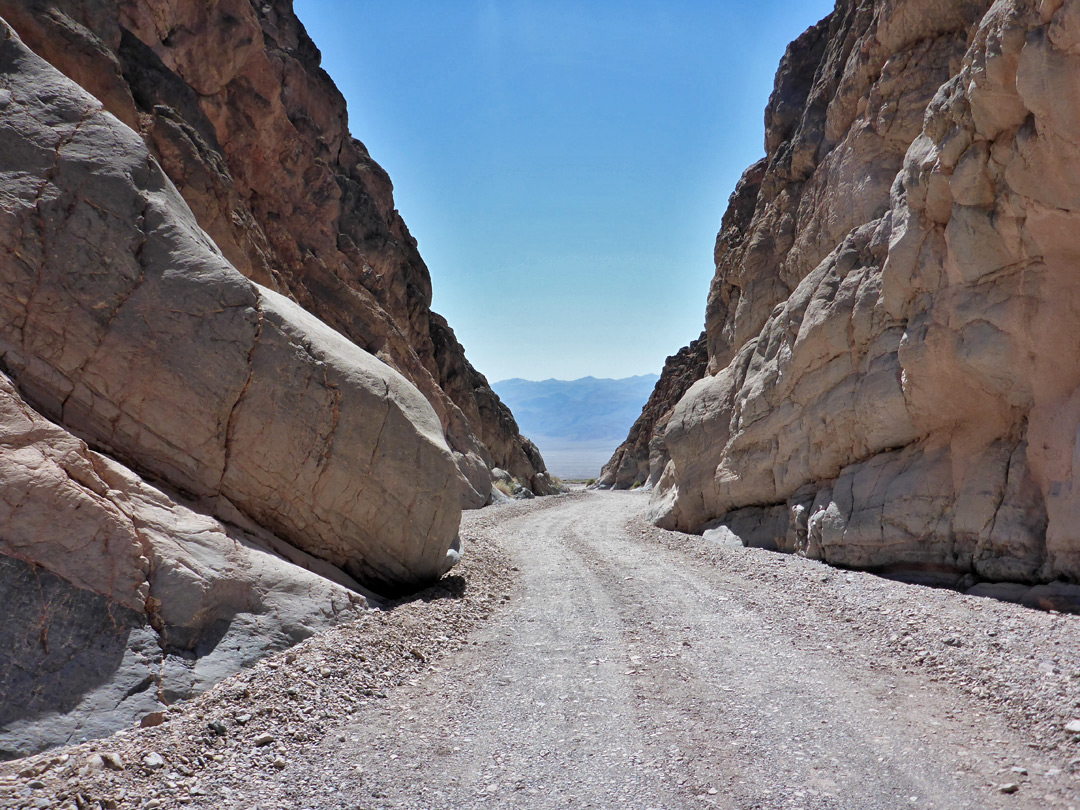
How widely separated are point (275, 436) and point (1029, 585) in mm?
12388

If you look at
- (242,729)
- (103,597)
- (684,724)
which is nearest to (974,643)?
(684,724)

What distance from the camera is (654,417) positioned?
7350cm

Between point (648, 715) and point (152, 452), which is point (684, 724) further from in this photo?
point (152, 452)

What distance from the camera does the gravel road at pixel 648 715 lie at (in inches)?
206

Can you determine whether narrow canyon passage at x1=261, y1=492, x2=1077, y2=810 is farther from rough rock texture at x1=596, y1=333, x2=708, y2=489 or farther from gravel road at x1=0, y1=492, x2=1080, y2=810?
rough rock texture at x1=596, y1=333, x2=708, y2=489

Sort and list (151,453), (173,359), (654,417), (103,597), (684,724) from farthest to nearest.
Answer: (654,417), (173,359), (151,453), (103,597), (684,724)

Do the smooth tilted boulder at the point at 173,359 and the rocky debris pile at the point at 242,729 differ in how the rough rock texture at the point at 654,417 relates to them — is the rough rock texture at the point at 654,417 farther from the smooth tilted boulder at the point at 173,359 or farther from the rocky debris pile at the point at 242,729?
the rocky debris pile at the point at 242,729

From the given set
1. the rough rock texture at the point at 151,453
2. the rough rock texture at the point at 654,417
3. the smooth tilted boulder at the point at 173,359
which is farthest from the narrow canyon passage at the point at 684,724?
the rough rock texture at the point at 654,417

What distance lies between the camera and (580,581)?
1316 cm

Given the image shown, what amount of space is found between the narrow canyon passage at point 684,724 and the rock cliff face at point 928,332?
2296 millimetres

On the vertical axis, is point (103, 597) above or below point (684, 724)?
above

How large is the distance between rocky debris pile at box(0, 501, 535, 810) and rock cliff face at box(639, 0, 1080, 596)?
930cm

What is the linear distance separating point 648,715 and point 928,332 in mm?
10434

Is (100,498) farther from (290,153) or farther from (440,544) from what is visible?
(290,153)
